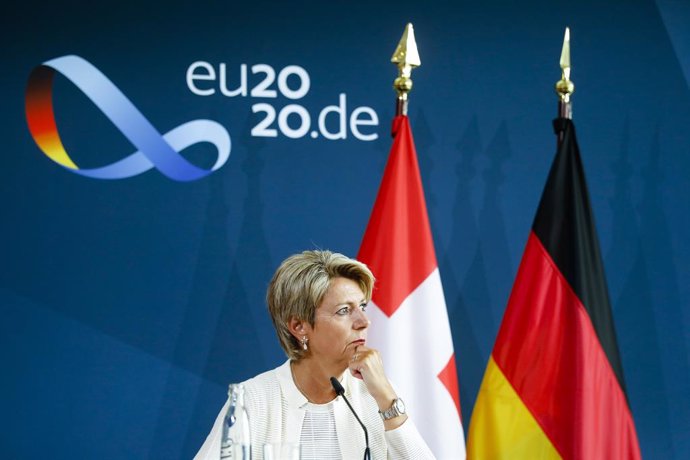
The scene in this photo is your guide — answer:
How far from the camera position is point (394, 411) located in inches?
102

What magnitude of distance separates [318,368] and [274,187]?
1018 millimetres

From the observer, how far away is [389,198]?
3408 millimetres

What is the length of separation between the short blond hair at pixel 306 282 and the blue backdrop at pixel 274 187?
771 mm

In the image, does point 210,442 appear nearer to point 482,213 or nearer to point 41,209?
point 41,209

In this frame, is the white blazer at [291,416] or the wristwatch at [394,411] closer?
the wristwatch at [394,411]

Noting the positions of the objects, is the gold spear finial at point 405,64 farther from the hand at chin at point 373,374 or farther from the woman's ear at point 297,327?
the hand at chin at point 373,374

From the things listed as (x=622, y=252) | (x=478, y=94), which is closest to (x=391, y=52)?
(x=478, y=94)

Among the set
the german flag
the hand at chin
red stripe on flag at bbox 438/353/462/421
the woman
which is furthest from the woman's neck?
the german flag

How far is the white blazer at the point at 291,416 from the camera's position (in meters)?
2.69

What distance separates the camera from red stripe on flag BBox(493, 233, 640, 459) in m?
3.13

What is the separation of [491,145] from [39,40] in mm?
1796

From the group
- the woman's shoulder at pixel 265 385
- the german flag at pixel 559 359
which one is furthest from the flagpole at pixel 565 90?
the woman's shoulder at pixel 265 385

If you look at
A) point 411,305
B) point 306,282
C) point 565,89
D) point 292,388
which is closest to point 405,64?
point 565,89

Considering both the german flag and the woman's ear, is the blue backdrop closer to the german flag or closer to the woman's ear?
the german flag
